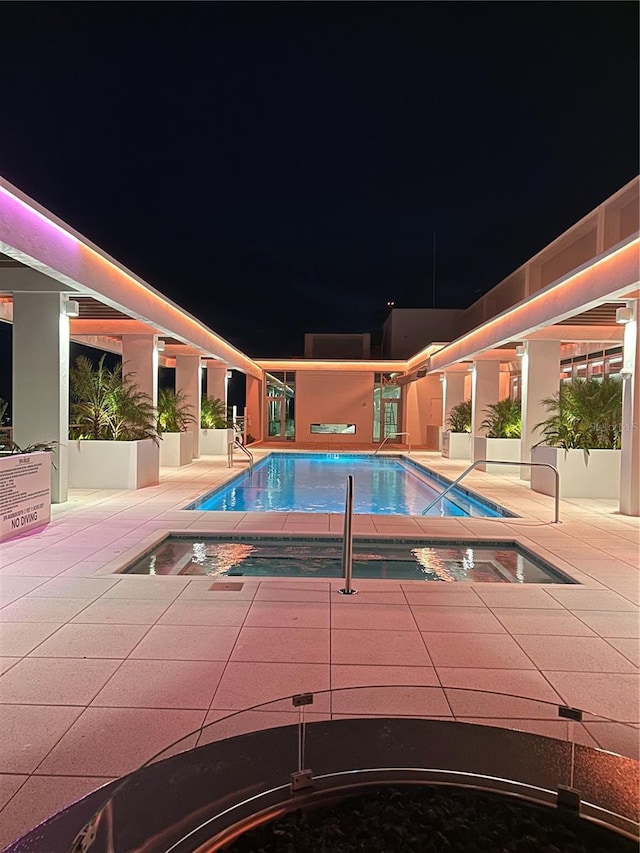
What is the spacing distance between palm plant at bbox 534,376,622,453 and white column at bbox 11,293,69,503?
8183mm

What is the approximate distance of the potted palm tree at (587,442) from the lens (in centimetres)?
948

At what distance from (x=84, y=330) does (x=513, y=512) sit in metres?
9.24

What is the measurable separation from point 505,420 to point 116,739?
13.3m

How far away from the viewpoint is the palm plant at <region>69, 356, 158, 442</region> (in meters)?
10.1

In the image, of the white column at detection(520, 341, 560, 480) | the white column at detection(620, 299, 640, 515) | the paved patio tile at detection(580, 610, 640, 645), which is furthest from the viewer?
the white column at detection(520, 341, 560, 480)

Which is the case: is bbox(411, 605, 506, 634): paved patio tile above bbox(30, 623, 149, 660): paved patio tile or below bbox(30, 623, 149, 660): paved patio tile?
above

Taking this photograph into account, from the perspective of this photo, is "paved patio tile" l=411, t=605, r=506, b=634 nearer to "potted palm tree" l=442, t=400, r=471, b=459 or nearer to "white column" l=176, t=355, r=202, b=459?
"white column" l=176, t=355, r=202, b=459

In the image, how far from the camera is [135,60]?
43.0ft

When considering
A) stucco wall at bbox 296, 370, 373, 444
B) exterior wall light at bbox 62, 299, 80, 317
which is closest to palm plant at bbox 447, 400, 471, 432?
stucco wall at bbox 296, 370, 373, 444

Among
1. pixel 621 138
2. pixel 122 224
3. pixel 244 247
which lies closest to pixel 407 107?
pixel 621 138

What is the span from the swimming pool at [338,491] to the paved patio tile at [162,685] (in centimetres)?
520

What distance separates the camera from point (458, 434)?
17.1m

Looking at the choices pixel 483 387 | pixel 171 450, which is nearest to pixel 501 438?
pixel 483 387

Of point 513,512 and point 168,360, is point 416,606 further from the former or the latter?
point 168,360
